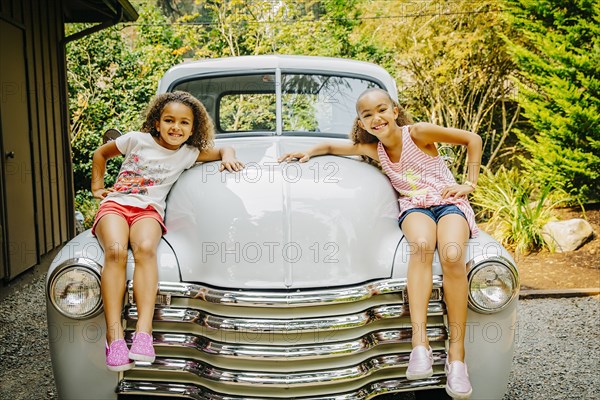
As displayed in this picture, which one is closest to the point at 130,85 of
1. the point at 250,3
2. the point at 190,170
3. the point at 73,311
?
the point at 250,3

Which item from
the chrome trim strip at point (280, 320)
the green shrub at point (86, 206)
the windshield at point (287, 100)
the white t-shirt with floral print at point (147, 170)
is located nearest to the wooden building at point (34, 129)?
the green shrub at point (86, 206)

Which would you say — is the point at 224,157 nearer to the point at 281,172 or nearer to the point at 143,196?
the point at 281,172

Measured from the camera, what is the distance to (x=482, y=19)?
33.0 feet

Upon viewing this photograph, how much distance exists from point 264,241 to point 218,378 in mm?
583

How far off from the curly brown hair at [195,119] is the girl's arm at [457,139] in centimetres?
110

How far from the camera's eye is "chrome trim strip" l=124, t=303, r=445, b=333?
2162 millimetres

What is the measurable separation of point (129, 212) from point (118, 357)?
2.39 feet

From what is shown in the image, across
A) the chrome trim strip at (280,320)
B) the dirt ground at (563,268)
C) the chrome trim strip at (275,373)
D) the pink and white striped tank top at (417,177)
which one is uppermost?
the pink and white striped tank top at (417,177)

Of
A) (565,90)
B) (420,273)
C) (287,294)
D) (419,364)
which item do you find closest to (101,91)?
(565,90)

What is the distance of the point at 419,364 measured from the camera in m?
2.18

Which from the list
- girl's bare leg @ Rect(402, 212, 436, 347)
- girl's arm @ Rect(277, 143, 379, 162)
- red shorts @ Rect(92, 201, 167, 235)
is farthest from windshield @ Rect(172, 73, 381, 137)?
girl's bare leg @ Rect(402, 212, 436, 347)

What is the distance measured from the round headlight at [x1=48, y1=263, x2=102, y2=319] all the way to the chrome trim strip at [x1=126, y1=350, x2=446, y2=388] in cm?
31

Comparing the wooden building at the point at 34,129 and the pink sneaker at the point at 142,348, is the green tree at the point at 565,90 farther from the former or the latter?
the pink sneaker at the point at 142,348

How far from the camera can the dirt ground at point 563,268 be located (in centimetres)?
574
